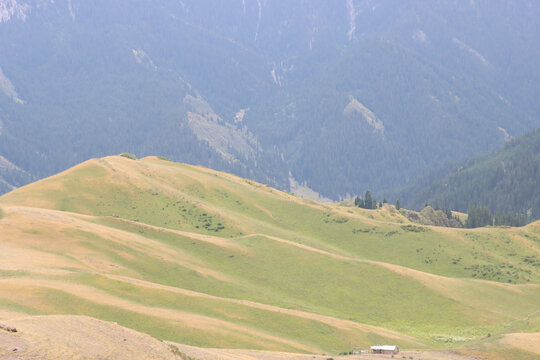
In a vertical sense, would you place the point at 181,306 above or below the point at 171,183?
below

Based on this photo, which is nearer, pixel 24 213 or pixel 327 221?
pixel 24 213

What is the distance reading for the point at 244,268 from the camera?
121 m

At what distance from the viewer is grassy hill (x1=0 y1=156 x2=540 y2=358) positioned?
2965 inches

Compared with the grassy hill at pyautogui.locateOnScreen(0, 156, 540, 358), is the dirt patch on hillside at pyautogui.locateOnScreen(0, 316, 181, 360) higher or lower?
lower

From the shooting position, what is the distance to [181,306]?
79.4 meters

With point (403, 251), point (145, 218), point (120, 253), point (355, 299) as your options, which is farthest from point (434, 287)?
point (145, 218)

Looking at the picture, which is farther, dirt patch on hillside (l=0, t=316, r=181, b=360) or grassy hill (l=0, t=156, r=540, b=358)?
grassy hill (l=0, t=156, r=540, b=358)

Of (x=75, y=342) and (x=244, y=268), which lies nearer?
(x=75, y=342)

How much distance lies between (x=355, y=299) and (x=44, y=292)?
198ft

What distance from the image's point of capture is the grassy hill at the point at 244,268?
75.3m

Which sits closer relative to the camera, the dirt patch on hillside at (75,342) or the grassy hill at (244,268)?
the dirt patch on hillside at (75,342)

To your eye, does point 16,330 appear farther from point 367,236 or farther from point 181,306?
point 367,236

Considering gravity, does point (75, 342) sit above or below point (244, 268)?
→ below

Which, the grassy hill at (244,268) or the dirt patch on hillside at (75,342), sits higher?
the grassy hill at (244,268)
